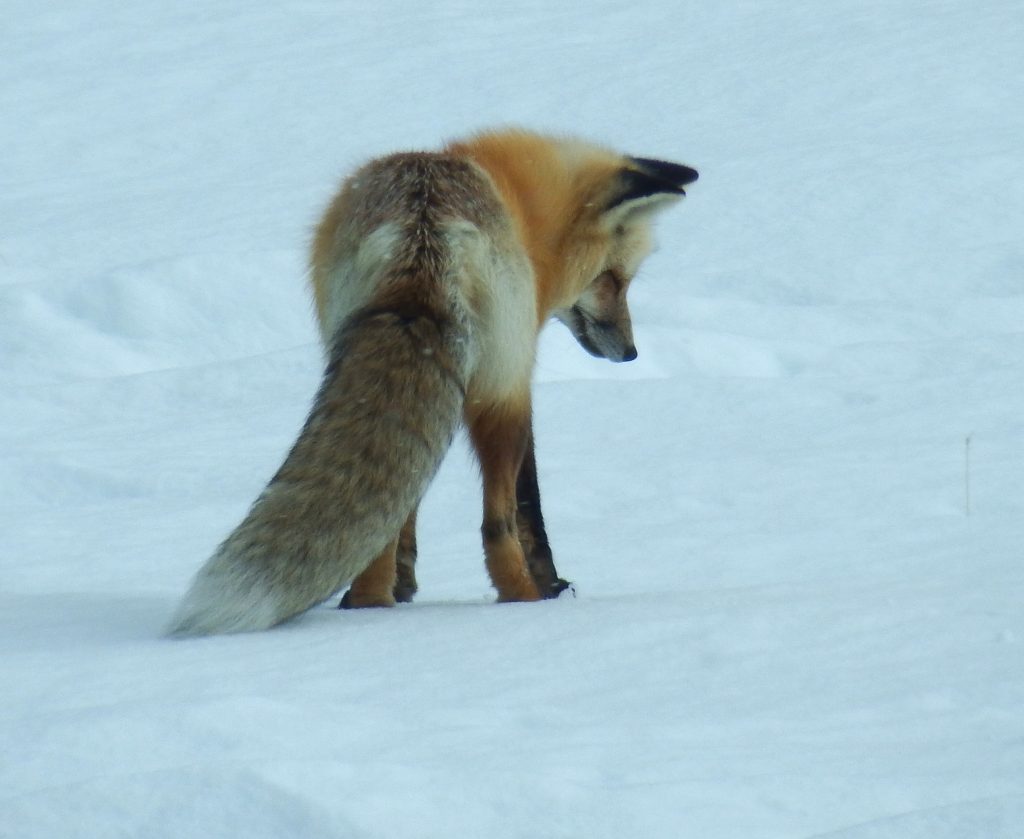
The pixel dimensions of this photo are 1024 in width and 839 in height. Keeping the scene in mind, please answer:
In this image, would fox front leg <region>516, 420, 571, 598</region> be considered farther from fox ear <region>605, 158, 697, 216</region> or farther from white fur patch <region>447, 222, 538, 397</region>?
fox ear <region>605, 158, 697, 216</region>

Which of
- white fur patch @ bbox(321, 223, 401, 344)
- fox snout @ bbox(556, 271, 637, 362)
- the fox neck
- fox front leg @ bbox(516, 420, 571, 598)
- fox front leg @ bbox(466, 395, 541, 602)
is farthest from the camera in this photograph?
fox snout @ bbox(556, 271, 637, 362)

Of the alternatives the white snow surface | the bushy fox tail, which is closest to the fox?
the bushy fox tail

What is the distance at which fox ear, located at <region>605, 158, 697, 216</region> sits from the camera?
4.50 meters

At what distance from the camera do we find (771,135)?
11570 millimetres

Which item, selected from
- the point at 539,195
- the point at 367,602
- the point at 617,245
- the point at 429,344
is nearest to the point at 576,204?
the point at 539,195

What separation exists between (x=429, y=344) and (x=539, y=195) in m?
0.98

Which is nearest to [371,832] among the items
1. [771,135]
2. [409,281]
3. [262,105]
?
[409,281]

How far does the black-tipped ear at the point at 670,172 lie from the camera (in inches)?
182

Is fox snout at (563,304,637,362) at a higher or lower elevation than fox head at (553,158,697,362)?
lower

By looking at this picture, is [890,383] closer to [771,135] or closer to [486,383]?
[486,383]

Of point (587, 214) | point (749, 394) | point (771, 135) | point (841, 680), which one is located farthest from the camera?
point (771, 135)

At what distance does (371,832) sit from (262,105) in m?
11.8

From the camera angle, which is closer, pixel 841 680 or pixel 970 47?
pixel 841 680

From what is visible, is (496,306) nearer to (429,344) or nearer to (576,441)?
(429,344)
